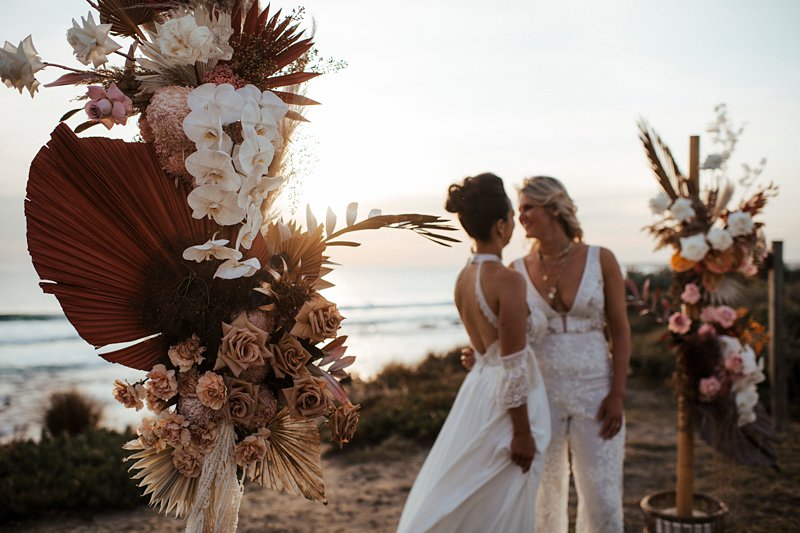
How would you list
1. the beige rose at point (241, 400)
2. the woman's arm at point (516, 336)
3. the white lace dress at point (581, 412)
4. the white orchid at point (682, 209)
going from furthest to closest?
the white orchid at point (682, 209) → the white lace dress at point (581, 412) → the woman's arm at point (516, 336) → the beige rose at point (241, 400)

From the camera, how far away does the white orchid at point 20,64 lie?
1533 millimetres

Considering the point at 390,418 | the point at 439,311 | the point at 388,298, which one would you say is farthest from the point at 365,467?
the point at 388,298

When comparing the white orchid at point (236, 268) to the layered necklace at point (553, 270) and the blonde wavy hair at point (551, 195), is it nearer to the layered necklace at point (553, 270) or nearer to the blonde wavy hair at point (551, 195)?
the blonde wavy hair at point (551, 195)

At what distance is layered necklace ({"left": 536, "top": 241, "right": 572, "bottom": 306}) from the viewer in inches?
151

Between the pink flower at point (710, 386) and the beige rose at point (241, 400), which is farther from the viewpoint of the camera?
the pink flower at point (710, 386)

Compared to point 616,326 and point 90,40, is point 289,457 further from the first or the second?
point 616,326

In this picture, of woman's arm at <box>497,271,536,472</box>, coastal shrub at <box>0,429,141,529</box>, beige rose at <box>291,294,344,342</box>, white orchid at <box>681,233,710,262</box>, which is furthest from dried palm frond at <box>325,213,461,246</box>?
coastal shrub at <box>0,429,141,529</box>

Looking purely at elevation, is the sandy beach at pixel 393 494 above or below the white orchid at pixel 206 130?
below

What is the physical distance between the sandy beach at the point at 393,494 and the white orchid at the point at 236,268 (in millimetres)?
4345

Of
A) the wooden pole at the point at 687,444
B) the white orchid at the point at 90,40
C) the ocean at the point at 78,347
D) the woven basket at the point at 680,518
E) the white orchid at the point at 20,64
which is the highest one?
the white orchid at the point at 90,40

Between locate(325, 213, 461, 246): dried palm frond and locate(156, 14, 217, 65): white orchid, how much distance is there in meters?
0.55

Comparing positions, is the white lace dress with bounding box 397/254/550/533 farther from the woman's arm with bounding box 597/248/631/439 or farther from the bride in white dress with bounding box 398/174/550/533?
the woman's arm with bounding box 597/248/631/439

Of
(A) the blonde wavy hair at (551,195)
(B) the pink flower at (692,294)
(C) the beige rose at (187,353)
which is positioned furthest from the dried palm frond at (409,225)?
(B) the pink flower at (692,294)

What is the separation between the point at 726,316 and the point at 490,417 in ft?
6.63
